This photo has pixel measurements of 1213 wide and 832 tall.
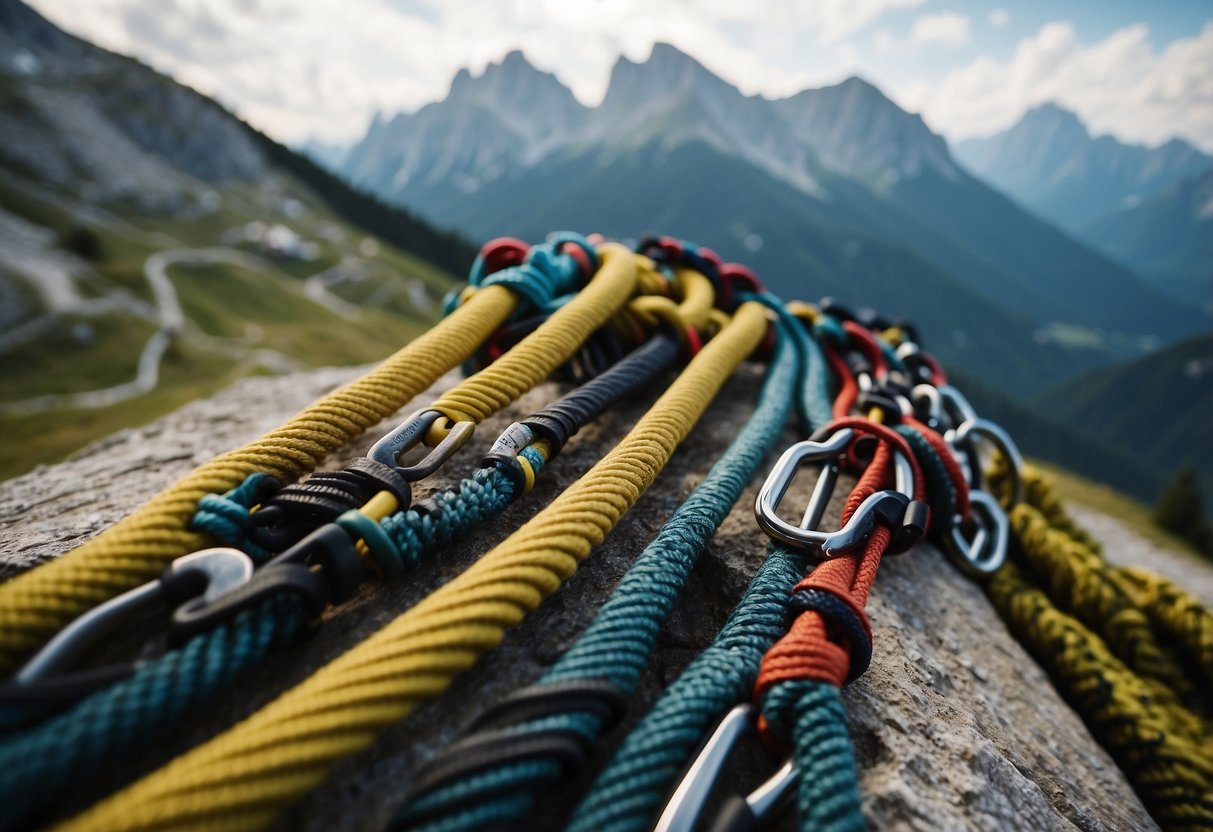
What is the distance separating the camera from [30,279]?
91.8 ft

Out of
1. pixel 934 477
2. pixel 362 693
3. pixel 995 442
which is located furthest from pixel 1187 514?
pixel 362 693

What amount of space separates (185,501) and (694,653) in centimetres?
127

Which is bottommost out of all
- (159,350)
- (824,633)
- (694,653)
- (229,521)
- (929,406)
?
(159,350)

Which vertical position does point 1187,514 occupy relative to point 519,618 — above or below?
above

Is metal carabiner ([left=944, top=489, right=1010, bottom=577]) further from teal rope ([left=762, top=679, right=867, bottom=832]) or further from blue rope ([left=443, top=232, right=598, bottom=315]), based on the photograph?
blue rope ([left=443, top=232, right=598, bottom=315])

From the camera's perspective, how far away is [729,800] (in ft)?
3.39

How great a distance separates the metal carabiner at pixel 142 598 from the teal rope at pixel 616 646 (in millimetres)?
595

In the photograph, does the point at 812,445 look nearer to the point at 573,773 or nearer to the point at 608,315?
the point at 608,315

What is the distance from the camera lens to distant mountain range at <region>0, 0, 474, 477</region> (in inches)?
934

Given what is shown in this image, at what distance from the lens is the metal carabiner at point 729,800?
99 centimetres

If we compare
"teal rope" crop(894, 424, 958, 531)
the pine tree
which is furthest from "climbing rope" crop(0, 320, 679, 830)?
the pine tree

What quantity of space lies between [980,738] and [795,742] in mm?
628

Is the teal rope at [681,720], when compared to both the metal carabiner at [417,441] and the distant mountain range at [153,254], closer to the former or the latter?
the metal carabiner at [417,441]

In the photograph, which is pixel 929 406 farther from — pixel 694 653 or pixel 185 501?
pixel 185 501
